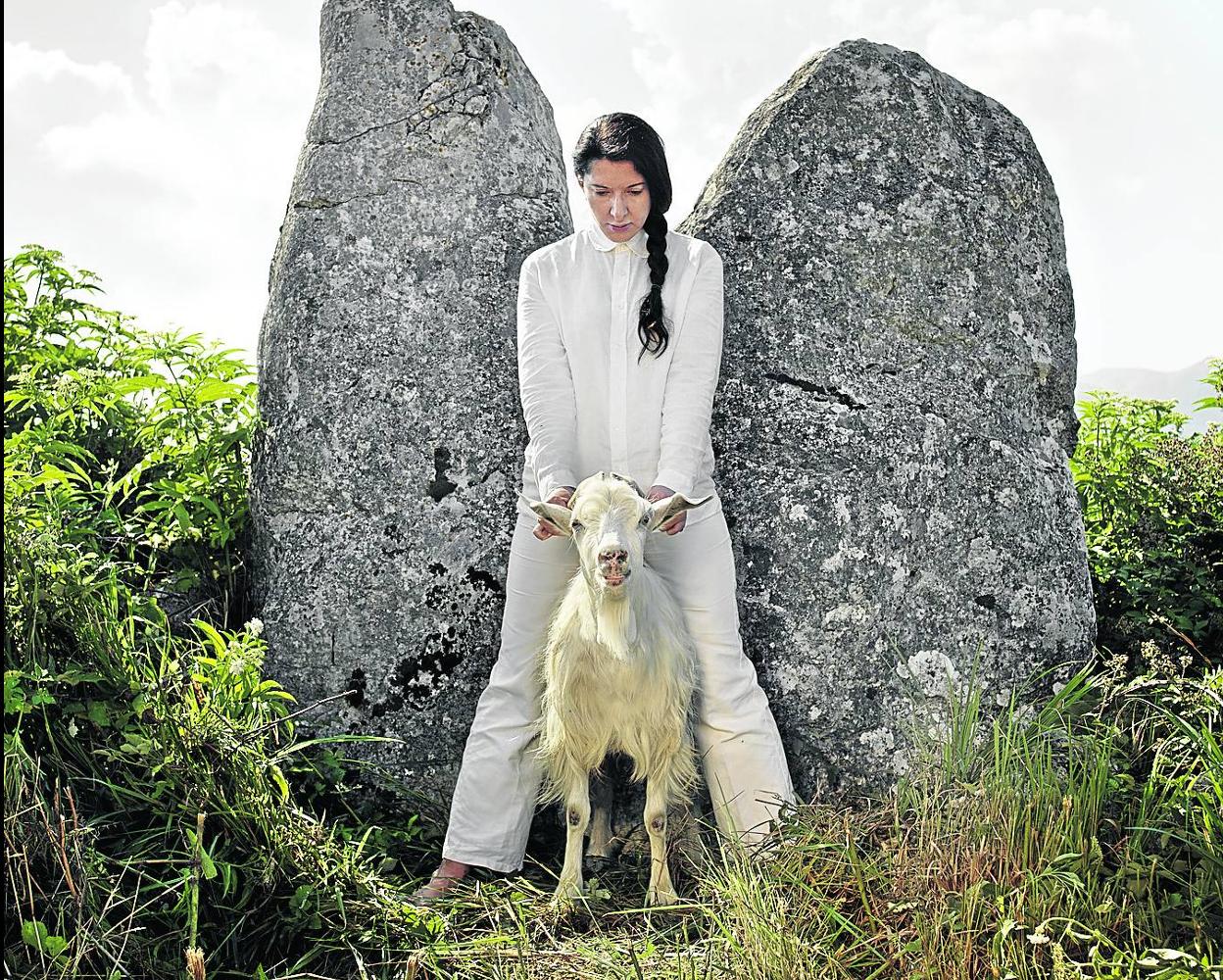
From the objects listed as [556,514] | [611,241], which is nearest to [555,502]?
[556,514]

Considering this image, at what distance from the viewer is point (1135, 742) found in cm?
483

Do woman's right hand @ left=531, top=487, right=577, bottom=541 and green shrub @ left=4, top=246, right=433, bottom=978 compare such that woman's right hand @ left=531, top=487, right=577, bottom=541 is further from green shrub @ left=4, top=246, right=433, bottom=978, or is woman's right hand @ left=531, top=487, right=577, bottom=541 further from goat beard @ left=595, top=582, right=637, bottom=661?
green shrub @ left=4, top=246, right=433, bottom=978

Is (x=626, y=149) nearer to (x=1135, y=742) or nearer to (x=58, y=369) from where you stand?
(x=1135, y=742)

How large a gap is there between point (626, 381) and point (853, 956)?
2.30 metres

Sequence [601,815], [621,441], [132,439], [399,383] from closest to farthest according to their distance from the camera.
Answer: [621,441]
[601,815]
[399,383]
[132,439]

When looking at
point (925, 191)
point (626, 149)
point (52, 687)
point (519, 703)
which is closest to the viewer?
point (52, 687)

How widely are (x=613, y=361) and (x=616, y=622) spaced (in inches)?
44.0

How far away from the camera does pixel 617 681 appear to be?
15.2ft

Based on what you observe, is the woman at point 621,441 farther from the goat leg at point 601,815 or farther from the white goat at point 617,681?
the goat leg at point 601,815

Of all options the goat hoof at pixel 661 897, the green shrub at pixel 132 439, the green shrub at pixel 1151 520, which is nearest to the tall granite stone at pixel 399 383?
the green shrub at pixel 132 439

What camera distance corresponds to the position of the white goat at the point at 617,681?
4.41m

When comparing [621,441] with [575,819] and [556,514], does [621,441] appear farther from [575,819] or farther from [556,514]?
[575,819]

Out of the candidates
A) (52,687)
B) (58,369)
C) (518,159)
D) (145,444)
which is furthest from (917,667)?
(58,369)

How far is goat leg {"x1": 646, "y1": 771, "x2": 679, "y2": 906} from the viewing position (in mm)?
4730
